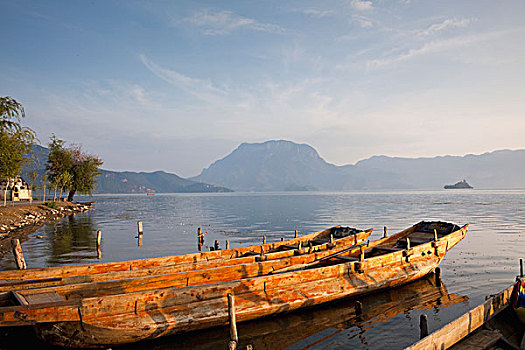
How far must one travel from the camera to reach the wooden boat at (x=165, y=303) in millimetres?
8086

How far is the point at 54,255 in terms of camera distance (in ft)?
75.8

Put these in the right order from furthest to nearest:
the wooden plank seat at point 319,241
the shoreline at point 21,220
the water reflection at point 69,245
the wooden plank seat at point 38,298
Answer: the shoreline at point 21,220, the water reflection at point 69,245, the wooden plank seat at point 319,241, the wooden plank seat at point 38,298

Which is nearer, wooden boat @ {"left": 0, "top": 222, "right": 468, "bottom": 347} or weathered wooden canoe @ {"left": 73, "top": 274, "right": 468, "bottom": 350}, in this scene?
wooden boat @ {"left": 0, "top": 222, "right": 468, "bottom": 347}

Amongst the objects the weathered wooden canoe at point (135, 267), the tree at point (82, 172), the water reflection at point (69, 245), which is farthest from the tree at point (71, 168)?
the weathered wooden canoe at point (135, 267)

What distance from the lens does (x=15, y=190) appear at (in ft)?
218

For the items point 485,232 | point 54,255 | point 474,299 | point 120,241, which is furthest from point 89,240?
point 485,232

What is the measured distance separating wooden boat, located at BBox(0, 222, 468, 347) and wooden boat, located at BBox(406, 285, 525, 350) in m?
4.33

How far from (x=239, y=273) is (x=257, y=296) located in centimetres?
200

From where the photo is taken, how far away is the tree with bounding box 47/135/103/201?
6375cm

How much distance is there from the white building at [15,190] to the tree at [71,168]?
6.40 m

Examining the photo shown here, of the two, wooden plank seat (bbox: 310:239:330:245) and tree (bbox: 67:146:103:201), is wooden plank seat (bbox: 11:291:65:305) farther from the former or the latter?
tree (bbox: 67:146:103:201)

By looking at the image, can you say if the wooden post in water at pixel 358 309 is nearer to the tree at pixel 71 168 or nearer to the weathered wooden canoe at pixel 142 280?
the weathered wooden canoe at pixel 142 280

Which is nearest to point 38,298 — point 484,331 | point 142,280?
point 142,280

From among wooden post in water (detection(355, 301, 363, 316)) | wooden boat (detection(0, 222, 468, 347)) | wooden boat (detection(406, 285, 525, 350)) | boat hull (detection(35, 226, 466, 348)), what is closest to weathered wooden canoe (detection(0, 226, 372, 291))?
wooden boat (detection(0, 222, 468, 347))
